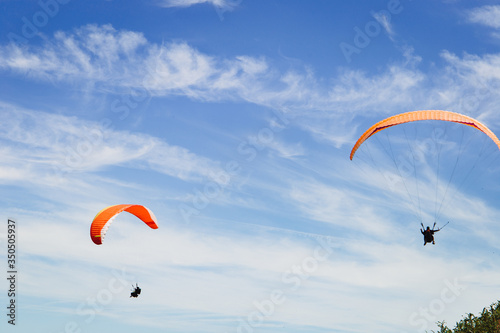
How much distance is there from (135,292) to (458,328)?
26.7 metres

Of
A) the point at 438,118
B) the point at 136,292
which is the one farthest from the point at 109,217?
the point at 438,118

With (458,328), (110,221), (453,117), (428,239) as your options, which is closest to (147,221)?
(110,221)

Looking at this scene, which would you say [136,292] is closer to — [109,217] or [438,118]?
[109,217]

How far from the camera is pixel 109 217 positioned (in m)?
27.8

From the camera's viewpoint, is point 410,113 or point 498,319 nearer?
point 410,113

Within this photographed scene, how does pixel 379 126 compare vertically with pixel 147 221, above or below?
above

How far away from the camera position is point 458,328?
121 feet

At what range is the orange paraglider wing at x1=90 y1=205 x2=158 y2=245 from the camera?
1071 inches

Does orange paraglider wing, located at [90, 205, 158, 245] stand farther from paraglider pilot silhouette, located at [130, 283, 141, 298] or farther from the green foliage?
the green foliage

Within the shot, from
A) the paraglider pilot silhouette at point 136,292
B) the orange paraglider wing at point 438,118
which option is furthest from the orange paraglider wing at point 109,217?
the orange paraglider wing at point 438,118

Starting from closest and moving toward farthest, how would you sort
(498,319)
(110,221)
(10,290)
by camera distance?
1. (110,221)
2. (10,290)
3. (498,319)

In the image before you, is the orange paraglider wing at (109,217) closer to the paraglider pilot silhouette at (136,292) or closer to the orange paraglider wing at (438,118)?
the paraglider pilot silhouette at (136,292)

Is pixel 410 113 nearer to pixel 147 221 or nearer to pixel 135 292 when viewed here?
pixel 147 221

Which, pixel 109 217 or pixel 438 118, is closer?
pixel 438 118
